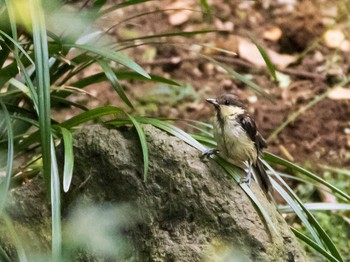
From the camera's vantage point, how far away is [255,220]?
9.68ft

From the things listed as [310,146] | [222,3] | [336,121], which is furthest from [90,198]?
[222,3]

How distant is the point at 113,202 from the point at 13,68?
0.87m

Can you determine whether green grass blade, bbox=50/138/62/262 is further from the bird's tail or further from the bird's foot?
the bird's tail

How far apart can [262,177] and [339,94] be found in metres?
2.39

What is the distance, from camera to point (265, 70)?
5797 millimetres

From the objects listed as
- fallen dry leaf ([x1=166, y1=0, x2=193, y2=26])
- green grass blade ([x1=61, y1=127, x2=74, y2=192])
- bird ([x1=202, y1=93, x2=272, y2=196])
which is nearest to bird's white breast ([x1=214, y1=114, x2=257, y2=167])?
bird ([x1=202, y1=93, x2=272, y2=196])

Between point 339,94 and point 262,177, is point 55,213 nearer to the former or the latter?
point 262,177

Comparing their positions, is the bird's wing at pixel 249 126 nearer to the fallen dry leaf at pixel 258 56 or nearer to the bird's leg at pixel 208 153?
the bird's leg at pixel 208 153

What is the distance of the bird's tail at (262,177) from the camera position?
327 cm

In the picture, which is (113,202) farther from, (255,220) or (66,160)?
(255,220)

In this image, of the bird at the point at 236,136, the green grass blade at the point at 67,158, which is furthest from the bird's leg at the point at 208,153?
the green grass blade at the point at 67,158

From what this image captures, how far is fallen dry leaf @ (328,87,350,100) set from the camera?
214 inches

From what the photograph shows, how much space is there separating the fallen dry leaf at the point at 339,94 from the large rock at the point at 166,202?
8.12ft

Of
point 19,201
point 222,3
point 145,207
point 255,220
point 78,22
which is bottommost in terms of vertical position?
point 255,220
